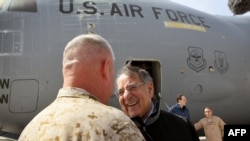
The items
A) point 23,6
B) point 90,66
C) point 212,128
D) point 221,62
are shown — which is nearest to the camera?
point 90,66

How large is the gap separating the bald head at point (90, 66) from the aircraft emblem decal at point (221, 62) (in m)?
8.39

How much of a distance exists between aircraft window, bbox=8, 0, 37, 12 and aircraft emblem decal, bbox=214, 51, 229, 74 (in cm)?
491

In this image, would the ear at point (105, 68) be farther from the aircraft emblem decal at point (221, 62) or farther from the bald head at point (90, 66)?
the aircraft emblem decal at point (221, 62)

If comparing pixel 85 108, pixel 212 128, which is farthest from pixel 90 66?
pixel 212 128

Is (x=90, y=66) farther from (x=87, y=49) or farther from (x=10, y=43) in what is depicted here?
(x=10, y=43)

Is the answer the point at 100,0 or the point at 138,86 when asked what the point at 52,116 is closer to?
the point at 138,86

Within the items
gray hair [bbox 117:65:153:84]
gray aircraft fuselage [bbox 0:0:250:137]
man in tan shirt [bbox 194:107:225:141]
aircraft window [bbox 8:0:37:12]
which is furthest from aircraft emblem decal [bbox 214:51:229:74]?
gray hair [bbox 117:65:153:84]

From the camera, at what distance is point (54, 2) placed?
870 centimetres

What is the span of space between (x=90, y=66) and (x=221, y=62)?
8.66 metres

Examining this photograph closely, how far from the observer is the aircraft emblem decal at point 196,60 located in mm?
9438

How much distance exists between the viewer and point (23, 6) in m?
8.38

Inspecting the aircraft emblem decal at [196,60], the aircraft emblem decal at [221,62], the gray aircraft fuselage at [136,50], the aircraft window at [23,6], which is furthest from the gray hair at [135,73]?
the aircraft emblem decal at [221,62]

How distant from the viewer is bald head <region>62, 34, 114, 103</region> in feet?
5.69

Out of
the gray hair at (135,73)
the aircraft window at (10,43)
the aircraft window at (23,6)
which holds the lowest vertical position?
the gray hair at (135,73)
